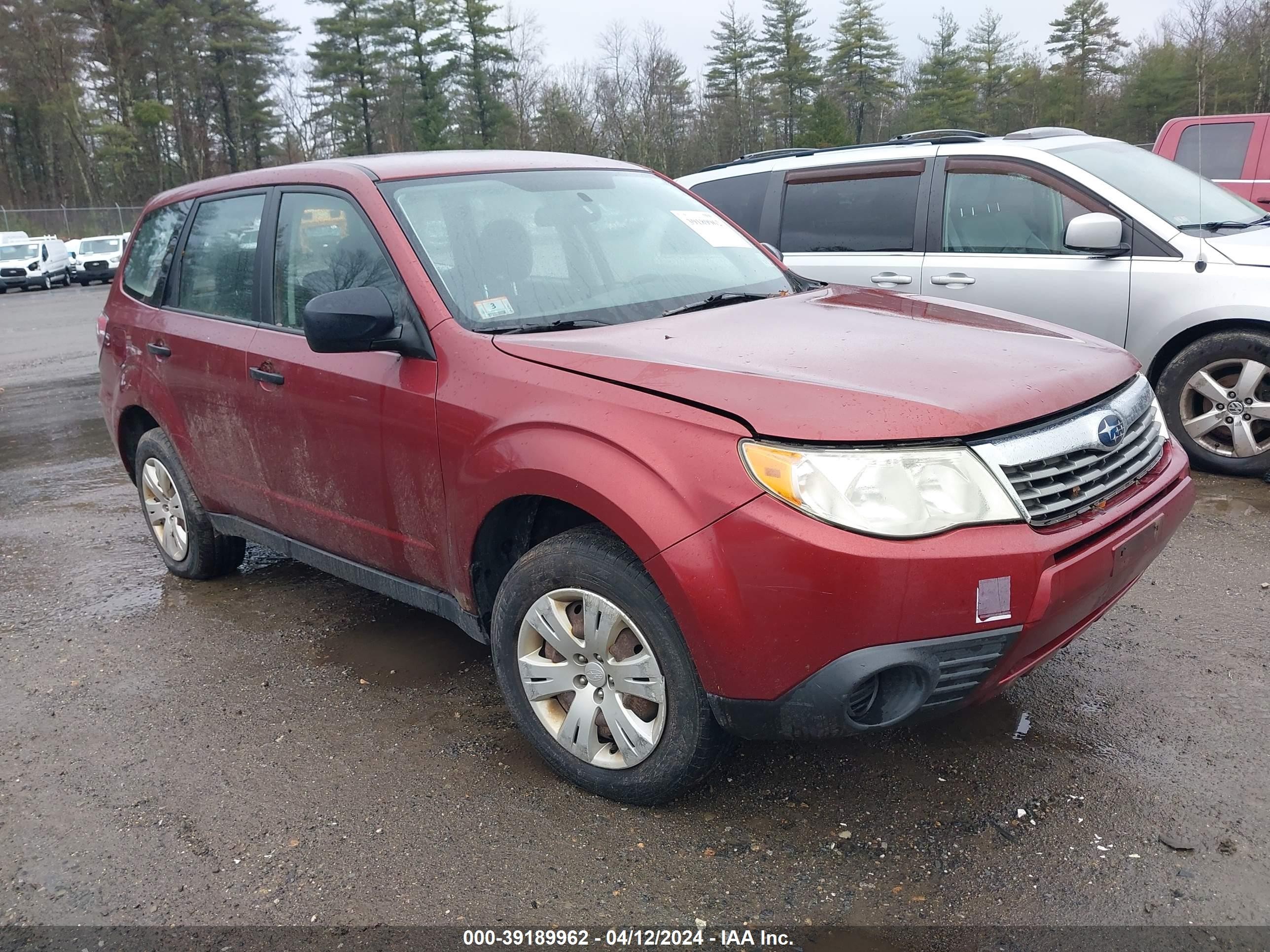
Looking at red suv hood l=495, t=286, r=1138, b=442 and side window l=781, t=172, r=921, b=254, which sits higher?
side window l=781, t=172, r=921, b=254

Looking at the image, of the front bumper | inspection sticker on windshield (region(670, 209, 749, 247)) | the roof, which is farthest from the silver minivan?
the front bumper

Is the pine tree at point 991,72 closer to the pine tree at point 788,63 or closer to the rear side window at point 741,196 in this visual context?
the pine tree at point 788,63

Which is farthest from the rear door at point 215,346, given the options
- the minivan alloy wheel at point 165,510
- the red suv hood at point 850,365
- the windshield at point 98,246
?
the windshield at point 98,246

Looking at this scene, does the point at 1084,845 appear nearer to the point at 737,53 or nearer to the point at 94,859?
the point at 94,859

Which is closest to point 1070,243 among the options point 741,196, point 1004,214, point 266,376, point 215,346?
point 1004,214

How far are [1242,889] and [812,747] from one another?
3.84ft

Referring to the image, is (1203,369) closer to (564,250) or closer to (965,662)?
(564,250)

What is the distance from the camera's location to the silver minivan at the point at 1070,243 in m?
5.35

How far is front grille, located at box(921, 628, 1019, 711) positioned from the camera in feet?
7.67

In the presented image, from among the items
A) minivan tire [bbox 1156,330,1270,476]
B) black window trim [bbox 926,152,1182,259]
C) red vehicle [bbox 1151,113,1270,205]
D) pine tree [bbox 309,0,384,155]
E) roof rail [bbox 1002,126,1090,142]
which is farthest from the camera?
pine tree [bbox 309,0,384,155]

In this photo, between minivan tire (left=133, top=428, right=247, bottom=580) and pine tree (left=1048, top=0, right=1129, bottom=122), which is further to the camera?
pine tree (left=1048, top=0, right=1129, bottom=122)

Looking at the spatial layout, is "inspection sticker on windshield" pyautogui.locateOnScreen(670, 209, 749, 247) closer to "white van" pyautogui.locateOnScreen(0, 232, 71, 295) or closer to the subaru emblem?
the subaru emblem

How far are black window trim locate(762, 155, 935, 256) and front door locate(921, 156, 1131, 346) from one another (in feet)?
0.24

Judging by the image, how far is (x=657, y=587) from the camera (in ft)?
8.28
